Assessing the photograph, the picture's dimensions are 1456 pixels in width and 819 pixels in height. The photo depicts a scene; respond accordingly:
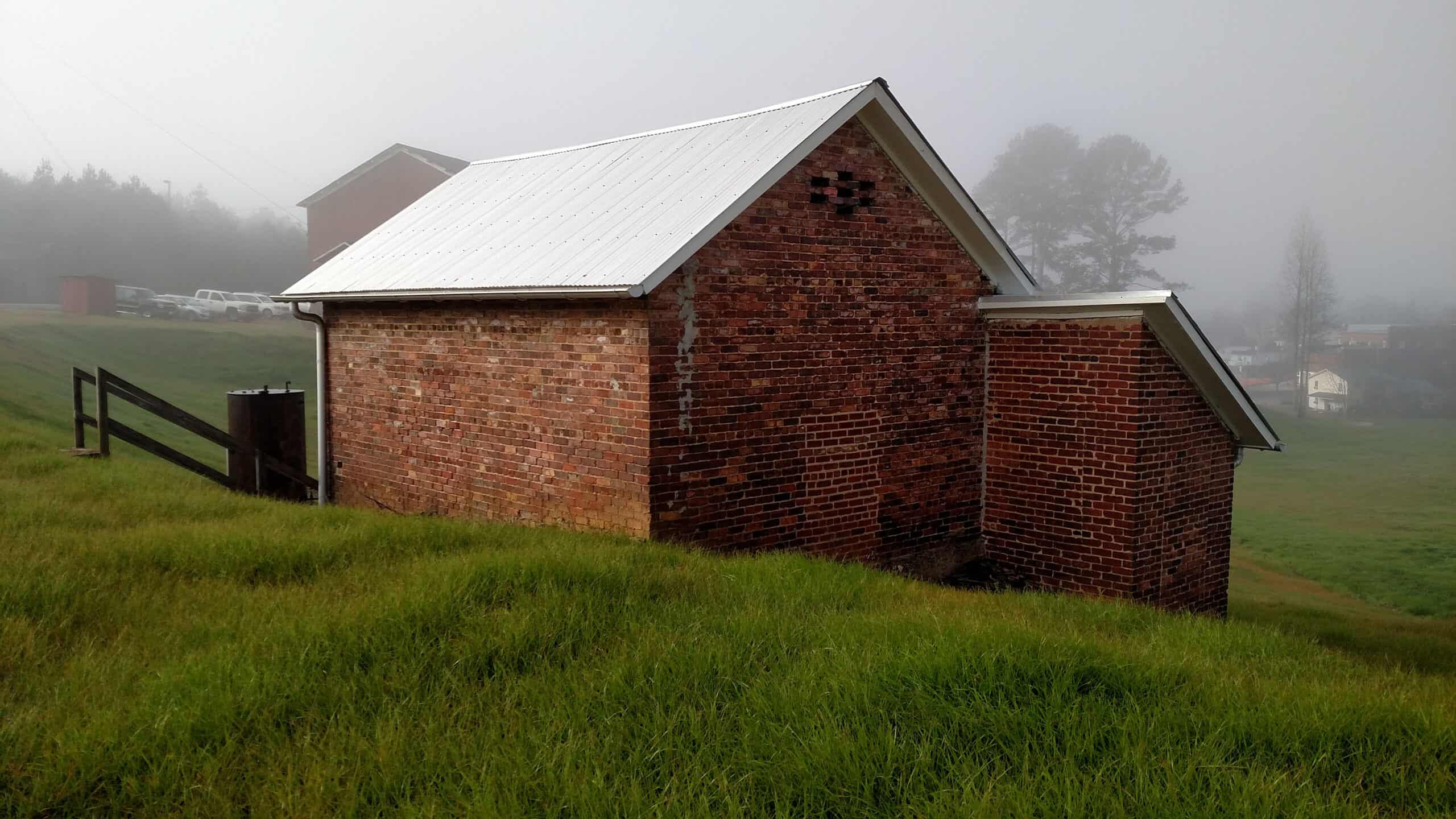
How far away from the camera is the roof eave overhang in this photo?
7.87 metres

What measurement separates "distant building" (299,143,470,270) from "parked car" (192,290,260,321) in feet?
18.0

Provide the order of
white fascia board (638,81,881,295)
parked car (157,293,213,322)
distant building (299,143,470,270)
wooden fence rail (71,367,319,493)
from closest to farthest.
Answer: white fascia board (638,81,881,295) < wooden fence rail (71,367,319,493) < distant building (299,143,470,270) < parked car (157,293,213,322)

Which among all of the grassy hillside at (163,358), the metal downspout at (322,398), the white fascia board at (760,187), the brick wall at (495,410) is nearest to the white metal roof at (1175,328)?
the white fascia board at (760,187)

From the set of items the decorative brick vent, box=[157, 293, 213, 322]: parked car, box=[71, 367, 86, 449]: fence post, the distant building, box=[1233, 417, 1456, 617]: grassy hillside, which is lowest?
box=[1233, 417, 1456, 617]: grassy hillside

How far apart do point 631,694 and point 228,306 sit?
48.8 metres

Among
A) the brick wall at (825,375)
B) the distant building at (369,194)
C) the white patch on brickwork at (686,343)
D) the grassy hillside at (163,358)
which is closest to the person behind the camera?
the white patch on brickwork at (686,343)

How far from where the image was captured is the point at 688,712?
4566 mm

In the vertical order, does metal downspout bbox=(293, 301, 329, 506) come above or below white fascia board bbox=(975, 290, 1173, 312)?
below

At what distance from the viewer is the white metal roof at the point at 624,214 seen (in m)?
8.55

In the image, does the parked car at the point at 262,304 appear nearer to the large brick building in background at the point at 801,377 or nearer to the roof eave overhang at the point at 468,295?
the roof eave overhang at the point at 468,295

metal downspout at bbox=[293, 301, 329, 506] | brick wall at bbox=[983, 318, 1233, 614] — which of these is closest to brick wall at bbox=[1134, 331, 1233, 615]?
brick wall at bbox=[983, 318, 1233, 614]

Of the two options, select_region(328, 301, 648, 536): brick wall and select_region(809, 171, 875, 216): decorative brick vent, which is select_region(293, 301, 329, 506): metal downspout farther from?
select_region(809, 171, 875, 216): decorative brick vent

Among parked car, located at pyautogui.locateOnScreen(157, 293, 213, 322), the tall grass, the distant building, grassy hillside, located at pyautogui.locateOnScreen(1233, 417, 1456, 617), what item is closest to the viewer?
the tall grass

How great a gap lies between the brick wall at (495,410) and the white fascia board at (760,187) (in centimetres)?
50
